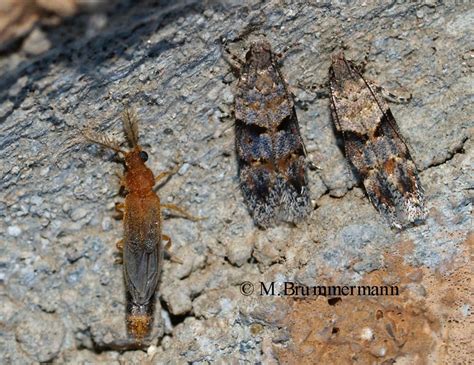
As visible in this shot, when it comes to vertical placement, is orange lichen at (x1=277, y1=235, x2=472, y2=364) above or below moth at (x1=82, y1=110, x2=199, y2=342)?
below

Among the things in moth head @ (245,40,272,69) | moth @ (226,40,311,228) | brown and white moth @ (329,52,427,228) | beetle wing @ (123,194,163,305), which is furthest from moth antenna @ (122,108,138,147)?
brown and white moth @ (329,52,427,228)

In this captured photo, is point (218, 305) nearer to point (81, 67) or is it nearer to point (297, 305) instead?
point (297, 305)

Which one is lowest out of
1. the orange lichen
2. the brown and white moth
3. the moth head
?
the orange lichen

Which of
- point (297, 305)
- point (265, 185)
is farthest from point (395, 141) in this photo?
point (297, 305)

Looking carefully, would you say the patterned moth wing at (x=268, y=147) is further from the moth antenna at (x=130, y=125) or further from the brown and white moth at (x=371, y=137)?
the moth antenna at (x=130, y=125)

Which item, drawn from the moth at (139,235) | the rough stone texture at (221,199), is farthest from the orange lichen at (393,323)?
the moth at (139,235)

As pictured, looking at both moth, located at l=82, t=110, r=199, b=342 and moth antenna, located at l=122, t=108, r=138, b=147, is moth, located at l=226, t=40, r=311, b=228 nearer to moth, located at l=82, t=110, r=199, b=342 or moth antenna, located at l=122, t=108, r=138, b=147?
moth, located at l=82, t=110, r=199, b=342

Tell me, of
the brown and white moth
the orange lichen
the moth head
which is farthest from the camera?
the brown and white moth
